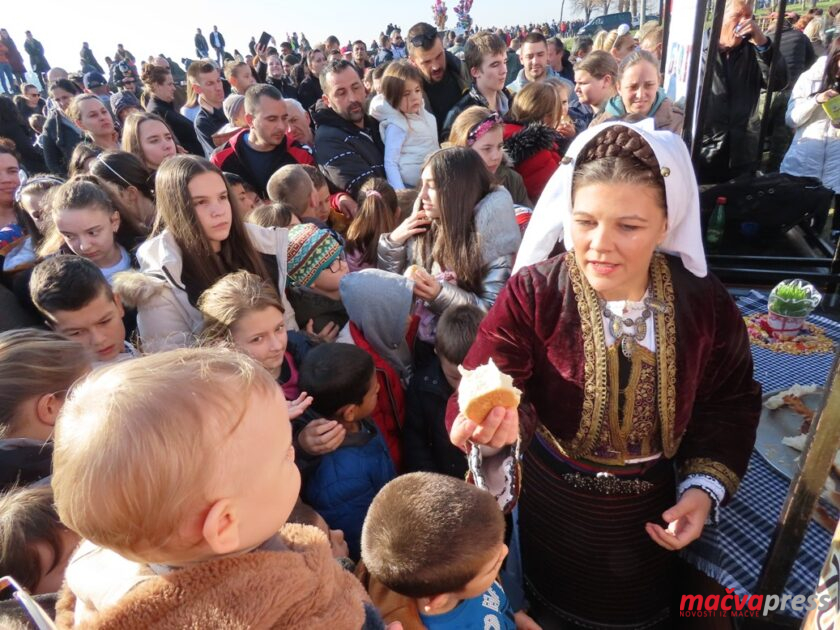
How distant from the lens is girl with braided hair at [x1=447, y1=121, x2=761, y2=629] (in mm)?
1385

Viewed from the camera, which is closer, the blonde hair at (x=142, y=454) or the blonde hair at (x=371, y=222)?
the blonde hair at (x=142, y=454)

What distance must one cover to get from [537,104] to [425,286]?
2424mm

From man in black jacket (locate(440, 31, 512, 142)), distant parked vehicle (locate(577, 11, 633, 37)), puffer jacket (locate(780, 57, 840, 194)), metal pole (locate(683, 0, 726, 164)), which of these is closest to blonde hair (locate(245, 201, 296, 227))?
man in black jacket (locate(440, 31, 512, 142))

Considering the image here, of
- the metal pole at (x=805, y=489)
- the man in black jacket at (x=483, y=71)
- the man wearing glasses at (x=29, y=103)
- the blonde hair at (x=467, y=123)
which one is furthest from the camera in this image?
the man wearing glasses at (x=29, y=103)

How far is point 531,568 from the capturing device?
205cm

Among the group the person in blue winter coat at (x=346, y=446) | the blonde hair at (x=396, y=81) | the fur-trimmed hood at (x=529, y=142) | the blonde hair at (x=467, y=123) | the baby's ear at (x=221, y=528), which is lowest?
the person in blue winter coat at (x=346, y=446)

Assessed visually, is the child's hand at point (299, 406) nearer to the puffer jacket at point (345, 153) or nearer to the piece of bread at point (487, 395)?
the piece of bread at point (487, 395)

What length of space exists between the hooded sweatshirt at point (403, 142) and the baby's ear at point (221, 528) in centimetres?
366

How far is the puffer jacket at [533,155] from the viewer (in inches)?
148

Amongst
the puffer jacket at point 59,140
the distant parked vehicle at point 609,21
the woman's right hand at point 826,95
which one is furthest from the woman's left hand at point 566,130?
the distant parked vehicle at point 609,21

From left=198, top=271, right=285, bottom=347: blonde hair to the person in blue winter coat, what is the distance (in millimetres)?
313

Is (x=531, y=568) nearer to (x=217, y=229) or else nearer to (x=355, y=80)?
(x=217, y=229)

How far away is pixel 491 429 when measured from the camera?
4.56 feet

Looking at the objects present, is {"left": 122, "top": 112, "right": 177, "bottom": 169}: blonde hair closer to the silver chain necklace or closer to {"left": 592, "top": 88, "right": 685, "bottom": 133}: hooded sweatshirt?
{"left": 592, "top": 88, "right": 685, "bottom": 133}: hooded sweatshirt
